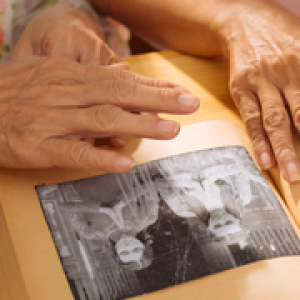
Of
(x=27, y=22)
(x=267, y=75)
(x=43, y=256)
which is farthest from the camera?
(x=27, y=22)


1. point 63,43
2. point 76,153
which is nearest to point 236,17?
point 63,43

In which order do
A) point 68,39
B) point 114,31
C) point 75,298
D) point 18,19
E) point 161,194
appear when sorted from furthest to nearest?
point 114,31
point 18,19
point 68,39
point 161,194
point 75,298

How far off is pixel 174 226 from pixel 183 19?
545 mm

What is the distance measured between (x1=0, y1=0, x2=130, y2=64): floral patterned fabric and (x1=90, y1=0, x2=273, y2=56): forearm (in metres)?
0.04

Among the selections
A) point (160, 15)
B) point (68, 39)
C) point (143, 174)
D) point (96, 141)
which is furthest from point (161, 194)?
point (160, 15)

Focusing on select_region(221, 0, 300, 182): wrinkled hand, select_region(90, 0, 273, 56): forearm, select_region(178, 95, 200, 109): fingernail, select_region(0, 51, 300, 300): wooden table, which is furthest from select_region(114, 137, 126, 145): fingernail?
select_region(90, 0, 273, 56): forearm

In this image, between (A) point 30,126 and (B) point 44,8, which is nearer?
(A) point 30,126

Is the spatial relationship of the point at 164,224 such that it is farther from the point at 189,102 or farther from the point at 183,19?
the point at 183,19

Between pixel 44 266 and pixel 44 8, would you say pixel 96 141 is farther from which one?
pixel 44 8

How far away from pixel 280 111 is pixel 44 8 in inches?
23.9

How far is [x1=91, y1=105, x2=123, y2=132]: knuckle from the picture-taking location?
51 cm

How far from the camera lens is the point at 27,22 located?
808 mm

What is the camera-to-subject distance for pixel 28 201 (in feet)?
1.57

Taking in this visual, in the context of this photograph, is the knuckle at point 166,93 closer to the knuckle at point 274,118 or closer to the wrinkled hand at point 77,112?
the wrinkled hand at point 77,112
